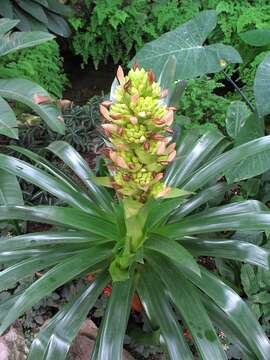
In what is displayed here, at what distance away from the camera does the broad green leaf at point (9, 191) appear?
246 centimetres

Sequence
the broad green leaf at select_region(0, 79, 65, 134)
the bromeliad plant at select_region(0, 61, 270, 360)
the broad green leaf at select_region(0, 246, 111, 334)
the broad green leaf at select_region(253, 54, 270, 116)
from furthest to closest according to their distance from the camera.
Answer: the broad green leaf at select_region(0, 79, 65, 134) → the broad green leaf at select_region(253, 54, 270, 116) → the broad green leaf at select_region(0, 246, 111, 334) → the bromeliad plant at select_region(0, 61, 270, 360)

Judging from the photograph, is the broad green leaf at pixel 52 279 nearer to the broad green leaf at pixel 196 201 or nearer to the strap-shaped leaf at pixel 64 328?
the strap-shaped leaf at pixel 64 328

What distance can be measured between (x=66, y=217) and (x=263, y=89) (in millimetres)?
1150

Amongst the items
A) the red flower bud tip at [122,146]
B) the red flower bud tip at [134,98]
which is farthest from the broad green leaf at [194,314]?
the red flower bud tip at [134,98]

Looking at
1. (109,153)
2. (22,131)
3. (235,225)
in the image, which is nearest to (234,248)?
(235,225)

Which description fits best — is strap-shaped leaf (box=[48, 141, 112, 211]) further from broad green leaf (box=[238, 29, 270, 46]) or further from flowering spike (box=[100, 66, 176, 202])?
broad green leaf (box=[238, 29, 270, 46])

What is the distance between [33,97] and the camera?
274 centimetres

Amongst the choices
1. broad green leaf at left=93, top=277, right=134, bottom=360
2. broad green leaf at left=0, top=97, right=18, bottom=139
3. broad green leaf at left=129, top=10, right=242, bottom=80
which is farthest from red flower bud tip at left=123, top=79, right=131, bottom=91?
broad green leaf at left=0, top=97, right=18, bottom=139

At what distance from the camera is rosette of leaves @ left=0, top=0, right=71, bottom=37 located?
366 centimetres

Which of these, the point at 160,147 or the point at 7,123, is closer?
the point at 160,147

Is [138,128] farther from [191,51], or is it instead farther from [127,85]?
[191,51]

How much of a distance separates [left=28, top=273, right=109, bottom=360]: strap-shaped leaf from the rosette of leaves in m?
→ 2.50

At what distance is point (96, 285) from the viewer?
180cm

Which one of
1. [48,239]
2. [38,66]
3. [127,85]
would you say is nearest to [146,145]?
[127,85]
